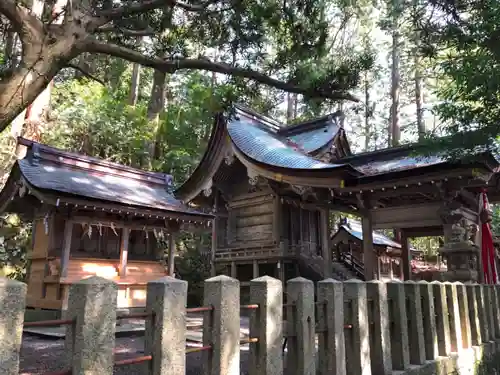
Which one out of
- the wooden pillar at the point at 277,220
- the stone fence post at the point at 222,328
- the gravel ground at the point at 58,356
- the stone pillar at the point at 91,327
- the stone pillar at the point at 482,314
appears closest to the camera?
the stone pillar at the point at 91,327

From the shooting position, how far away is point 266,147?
12750 mm

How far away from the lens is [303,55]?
20.6 feet

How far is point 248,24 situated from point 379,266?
13.7 meters

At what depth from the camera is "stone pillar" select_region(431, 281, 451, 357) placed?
6059 millimetres

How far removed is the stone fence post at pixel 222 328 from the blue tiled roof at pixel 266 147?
6.69 meters

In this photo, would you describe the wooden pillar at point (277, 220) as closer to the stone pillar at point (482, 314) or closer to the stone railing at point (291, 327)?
the stone pillar at point (482, 314)

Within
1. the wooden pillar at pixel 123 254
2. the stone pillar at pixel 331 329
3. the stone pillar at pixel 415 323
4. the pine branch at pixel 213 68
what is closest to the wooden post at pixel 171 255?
the wooden pillar at pixel 123 254

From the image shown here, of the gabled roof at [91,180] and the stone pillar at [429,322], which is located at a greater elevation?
the gabled roof at [91,180]

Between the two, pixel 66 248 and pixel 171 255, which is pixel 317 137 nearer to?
pixel 171 255

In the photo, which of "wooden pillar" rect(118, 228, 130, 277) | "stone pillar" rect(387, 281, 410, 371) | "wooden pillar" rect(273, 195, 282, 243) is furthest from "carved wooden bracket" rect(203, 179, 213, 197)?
"stone pillar" rect(387, 281, 410, 371)

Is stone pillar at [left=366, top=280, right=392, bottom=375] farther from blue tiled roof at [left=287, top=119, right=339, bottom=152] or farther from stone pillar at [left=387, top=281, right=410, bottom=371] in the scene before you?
blue tiled roof at [left=287, top=119, right=339, bottom=152]

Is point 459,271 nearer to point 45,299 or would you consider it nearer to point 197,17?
point 197,17

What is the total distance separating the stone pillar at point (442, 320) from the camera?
606 cm

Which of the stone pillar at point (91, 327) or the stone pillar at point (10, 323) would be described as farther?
the stone pillar at point (91, 327)
